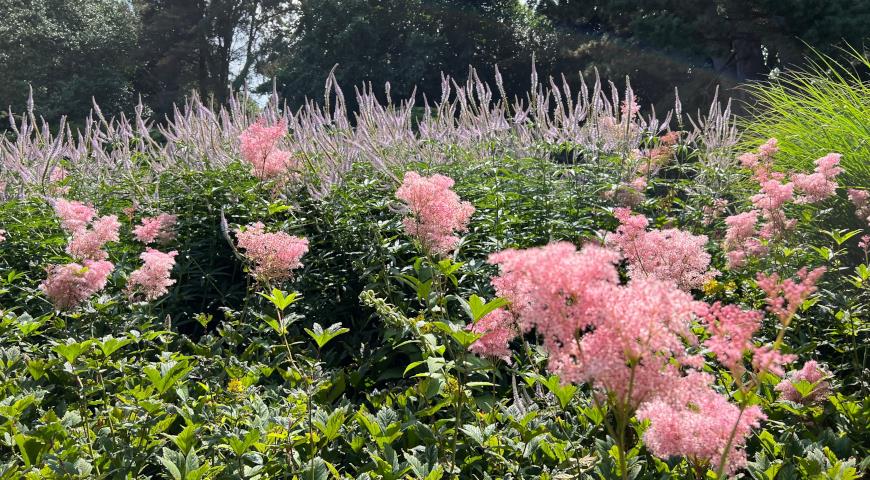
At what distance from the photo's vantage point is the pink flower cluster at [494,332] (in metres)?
2.16

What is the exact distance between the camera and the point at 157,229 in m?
3.71

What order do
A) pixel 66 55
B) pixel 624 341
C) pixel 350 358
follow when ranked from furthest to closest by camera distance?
pixel 66 55 → pixel 350 358 → pixel 624 341

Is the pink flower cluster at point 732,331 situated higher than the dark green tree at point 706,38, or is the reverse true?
the pink flower cluster at point 732,331

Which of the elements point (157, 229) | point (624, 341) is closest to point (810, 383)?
point (624, 341)

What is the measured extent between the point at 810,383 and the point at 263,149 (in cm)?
265

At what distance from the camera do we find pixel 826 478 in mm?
2072

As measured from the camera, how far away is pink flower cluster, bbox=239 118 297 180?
12.0ft

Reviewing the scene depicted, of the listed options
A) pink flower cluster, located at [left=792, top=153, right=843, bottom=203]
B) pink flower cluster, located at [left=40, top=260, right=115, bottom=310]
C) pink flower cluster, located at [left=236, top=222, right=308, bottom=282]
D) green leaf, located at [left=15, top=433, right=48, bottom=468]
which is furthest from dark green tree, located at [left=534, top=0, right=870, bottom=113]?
green leaf, located at [left=15, top=433, right=48, bottom=468]

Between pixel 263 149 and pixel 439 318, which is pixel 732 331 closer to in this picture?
pixel 439 318

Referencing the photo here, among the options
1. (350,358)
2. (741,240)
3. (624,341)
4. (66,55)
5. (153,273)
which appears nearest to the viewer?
(624,341)

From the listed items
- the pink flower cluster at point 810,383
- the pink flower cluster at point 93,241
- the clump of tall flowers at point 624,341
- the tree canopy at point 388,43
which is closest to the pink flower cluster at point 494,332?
the clump of tall flowers at point 624,341

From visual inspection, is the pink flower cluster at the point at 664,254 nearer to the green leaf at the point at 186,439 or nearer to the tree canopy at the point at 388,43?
the green leaf at the point at 186,439

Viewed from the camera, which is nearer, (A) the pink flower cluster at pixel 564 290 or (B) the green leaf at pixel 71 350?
(A) the pink flower cluster at pixel 564 290

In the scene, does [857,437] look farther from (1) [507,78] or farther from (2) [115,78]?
(2) [115,78]
